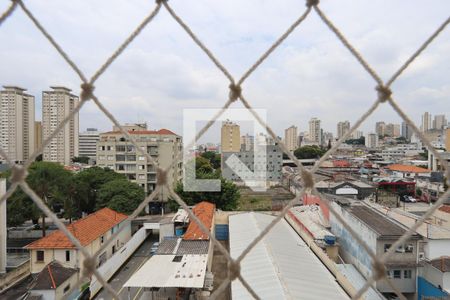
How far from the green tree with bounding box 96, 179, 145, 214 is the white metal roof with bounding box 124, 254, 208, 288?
386cm

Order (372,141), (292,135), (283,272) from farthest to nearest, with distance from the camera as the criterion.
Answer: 1. (372,141)
2. (292,135)
3. (283,272)

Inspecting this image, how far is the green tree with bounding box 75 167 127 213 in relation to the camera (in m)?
9.04

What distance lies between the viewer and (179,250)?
530 cm

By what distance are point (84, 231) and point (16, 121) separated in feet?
44.4

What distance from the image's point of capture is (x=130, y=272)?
233 inches

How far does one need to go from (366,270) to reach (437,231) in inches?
55.8

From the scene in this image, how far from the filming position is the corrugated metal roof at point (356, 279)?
12.9 ft

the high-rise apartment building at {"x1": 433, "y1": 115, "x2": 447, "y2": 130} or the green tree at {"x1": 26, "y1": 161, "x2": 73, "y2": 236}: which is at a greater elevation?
the high-rise apartment building at {"x1": 433, "y1": 115, "x2": 447, "y2": 130}

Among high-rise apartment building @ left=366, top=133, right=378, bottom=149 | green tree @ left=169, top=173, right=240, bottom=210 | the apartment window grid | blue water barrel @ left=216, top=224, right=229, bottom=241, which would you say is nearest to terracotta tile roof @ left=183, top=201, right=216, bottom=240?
blue water barrel @ left=216, top=224, right=229, bottom=241

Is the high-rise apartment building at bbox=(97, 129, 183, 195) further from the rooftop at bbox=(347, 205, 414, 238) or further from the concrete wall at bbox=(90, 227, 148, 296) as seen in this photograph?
the rooftop at bbox=(347, 205, 414, 238)

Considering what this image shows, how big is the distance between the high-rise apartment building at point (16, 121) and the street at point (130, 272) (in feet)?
38.8

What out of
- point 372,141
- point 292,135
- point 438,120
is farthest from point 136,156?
point 372,141

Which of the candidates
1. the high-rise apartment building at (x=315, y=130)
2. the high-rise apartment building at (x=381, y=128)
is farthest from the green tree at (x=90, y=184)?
the high-rise apartment building at (x=381, y=128)

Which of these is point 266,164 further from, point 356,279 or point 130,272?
point 356,279
